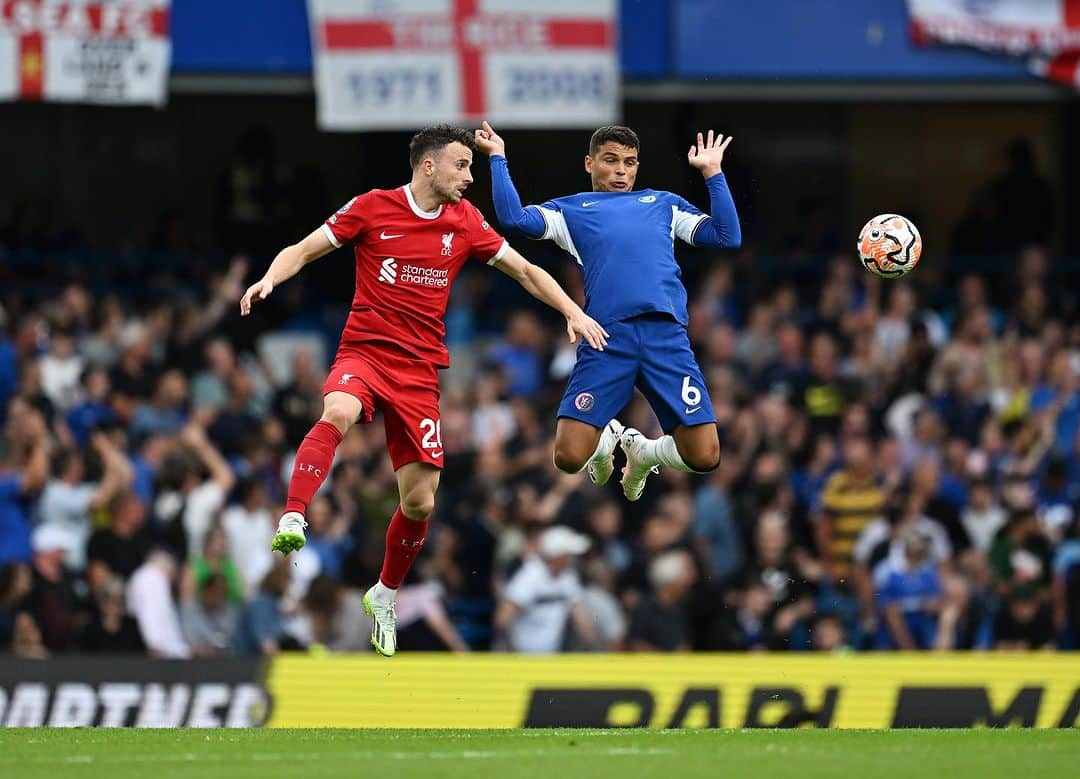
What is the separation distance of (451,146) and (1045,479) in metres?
8.31

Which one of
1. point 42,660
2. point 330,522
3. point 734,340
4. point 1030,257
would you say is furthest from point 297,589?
point 1030,257

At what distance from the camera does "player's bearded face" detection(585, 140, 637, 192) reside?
1327 cm

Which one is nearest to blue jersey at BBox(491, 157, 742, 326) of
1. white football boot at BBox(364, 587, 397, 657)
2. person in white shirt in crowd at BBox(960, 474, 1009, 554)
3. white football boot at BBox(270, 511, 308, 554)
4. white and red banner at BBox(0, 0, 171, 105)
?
white football boot at BBox(270, 511, 308, 554)

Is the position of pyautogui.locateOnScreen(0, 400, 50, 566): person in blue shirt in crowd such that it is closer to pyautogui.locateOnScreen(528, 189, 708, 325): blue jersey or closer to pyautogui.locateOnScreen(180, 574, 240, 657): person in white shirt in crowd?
pyautogui.locateOnScreen(180, 574, 240, 657): person in white shirt in crowd

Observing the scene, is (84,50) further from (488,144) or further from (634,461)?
(634,461)

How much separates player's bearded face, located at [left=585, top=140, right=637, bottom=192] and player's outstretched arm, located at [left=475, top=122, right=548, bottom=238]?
1.90ft

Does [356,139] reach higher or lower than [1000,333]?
higher

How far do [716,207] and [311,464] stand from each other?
9.26 feet

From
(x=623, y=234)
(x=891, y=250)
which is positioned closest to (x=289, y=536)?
(x=623, y=234)

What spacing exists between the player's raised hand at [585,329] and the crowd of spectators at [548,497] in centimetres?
542

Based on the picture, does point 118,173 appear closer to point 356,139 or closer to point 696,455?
point 356,139

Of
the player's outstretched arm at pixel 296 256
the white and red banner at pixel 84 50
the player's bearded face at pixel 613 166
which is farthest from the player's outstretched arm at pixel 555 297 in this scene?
the white and red banner at pixel 84 50

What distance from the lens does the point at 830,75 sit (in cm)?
2103

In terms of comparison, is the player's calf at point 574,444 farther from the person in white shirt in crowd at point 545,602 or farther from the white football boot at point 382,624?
the person in white shirt in crowd at point 545,602
